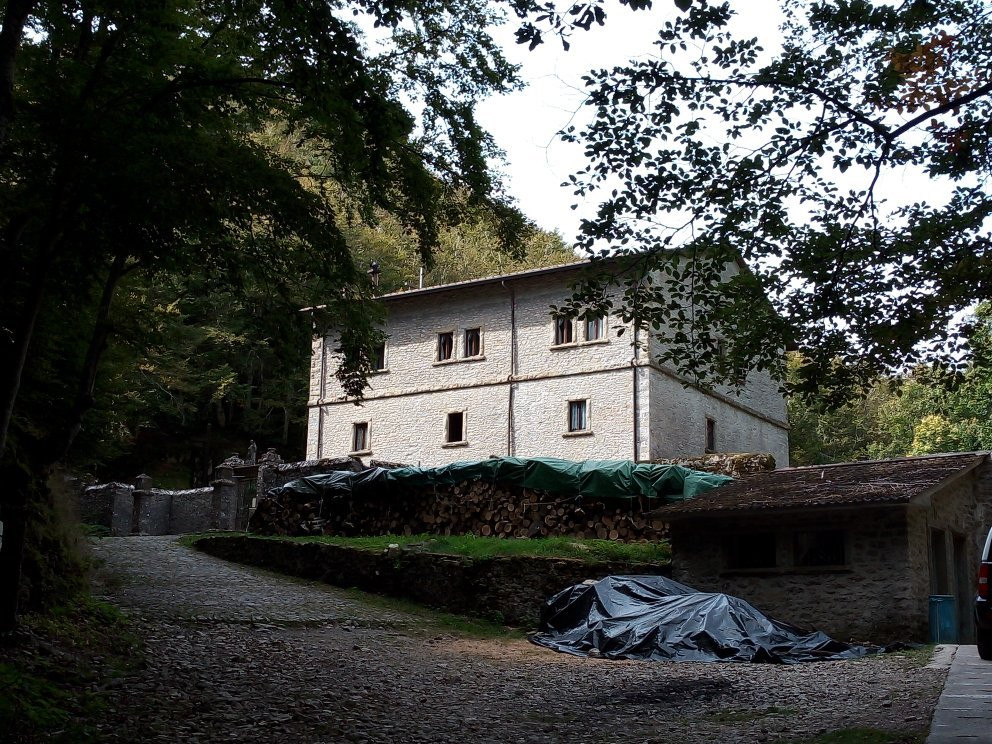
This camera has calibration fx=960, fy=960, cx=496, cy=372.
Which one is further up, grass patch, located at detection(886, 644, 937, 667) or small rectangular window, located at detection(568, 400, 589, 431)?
small rectangular window, located at detection(568, 400, 589, 431)

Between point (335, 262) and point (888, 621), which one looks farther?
point (888, 621)

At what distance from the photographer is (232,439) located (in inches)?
1715

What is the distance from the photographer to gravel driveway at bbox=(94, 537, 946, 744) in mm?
8234

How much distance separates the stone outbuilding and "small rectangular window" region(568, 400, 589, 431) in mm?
11758

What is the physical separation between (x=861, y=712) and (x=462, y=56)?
865cm

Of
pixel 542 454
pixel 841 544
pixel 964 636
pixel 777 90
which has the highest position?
pixel 777 90

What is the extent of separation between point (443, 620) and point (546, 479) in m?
5.82

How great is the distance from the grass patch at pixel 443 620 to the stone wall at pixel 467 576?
255mm

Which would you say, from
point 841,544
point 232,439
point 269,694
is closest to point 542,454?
point 841,544

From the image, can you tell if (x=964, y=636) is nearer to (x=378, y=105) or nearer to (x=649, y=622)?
(x=649, y=622)

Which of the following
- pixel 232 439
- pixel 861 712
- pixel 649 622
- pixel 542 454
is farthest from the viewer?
pixel 232 439

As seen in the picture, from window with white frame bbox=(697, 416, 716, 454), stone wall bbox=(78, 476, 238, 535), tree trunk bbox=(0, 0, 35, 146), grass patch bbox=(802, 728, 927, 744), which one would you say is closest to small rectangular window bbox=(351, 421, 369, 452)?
stone wall bbox=(78, 476, 238, 535)

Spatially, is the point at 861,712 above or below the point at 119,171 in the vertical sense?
below

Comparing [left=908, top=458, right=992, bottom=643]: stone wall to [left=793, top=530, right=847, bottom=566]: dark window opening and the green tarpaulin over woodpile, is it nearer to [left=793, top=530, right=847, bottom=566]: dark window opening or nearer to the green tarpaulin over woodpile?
[left=793, top=530, right=847, bottom=566]: dark window opening
